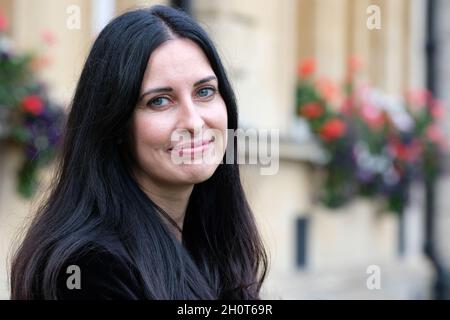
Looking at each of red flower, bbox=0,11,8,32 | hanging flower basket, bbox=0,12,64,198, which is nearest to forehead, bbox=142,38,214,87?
hanging flower basket, bbox=0,12,64,198

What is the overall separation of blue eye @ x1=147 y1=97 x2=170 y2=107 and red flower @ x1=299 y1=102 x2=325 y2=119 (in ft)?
24.2

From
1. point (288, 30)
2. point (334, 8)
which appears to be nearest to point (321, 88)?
point (288, 30)

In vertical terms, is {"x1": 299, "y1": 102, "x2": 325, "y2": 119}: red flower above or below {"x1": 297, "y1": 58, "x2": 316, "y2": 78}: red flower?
below

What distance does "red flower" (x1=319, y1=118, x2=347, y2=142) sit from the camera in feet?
31.1

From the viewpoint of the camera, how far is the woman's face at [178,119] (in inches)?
88.2

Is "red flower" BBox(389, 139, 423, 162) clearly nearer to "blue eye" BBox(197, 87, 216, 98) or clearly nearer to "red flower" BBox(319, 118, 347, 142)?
"red flower" BBox(319, 118, 347, 142)

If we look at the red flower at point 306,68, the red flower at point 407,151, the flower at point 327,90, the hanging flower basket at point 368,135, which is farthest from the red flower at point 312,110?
the red flower at point 407,151

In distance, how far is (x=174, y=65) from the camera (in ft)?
7.40

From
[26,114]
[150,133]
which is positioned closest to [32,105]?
[26,114]

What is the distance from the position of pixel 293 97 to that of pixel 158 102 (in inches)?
291

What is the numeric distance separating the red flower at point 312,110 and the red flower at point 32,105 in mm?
4031

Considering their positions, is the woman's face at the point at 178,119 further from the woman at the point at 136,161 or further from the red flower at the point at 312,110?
the red flower at the point at 312,110

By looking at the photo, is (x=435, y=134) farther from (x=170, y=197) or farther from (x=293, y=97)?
(x=170, y=197)

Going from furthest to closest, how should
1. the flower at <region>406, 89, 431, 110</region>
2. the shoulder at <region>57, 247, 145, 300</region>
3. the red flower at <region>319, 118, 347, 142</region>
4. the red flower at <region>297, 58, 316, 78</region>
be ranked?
the flower at <region>406, 89, 431, 110</region> → the red flower at <region>297, 58, 316, 78</region> → the red flower at <region>319, 118, 347, 142</region> → the shoulder at <region>57, 247, 145, 300</region>
